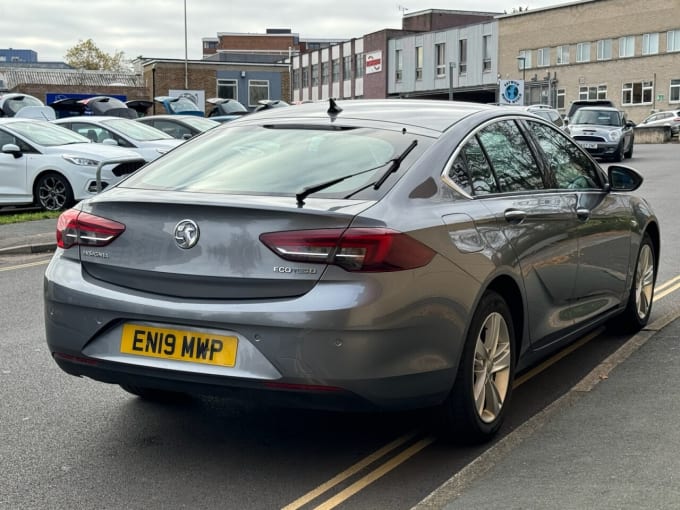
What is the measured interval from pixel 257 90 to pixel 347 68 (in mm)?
22408

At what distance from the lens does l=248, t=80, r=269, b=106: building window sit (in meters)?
71.8

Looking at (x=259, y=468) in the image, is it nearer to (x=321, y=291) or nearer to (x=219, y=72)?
(x=321, y=291)

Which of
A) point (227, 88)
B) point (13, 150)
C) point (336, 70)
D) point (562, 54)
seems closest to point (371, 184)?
point (13, 150)

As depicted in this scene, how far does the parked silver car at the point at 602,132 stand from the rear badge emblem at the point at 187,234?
26.9 meters

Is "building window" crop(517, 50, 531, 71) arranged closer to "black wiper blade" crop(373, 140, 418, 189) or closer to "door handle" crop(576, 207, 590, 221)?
"door handle" crop(576, 207, 590, 221)

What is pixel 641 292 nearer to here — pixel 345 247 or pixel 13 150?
pixel 345 247

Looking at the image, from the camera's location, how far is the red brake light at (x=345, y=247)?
3975 millimetres

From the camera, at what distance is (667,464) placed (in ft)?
13.6

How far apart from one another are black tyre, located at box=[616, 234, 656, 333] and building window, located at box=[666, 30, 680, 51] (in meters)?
62.7

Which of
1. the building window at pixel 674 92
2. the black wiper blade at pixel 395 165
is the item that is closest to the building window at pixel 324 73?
the building window at pixel 674 92

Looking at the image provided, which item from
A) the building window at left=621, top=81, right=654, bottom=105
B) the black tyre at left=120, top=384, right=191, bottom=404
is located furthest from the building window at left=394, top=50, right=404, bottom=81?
the black tyre at left=120, top=384, right=191, bottom=404

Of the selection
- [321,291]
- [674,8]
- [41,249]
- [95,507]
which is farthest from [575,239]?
[674,8]

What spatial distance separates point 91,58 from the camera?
110625 mm

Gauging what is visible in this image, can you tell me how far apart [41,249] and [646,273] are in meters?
7.78
